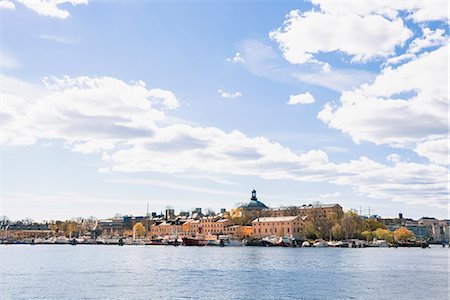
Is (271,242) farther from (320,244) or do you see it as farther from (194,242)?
(194,242)

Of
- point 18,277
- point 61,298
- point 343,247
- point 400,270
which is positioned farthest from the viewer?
point 343,247

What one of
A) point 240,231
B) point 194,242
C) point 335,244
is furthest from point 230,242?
point 335,244

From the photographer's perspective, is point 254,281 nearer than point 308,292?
No

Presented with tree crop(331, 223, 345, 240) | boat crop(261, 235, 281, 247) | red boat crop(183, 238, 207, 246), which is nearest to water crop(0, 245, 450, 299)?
tree crop(331, 223, 345, 240)

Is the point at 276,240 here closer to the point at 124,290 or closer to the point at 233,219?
the point at 233,219

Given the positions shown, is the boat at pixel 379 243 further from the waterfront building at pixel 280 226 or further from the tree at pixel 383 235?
the waterfront building at pixel 280 226

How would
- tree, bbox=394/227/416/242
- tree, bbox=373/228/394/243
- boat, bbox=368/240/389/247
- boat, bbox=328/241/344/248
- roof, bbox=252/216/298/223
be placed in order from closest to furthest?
boat, bbox=328/241/344/248 → boat, bbox=368/240/389/247 → tree, bbox=373/228/394/243 → tree, bbox=394/227/416/242 → roof, bbox=252/216/298/223

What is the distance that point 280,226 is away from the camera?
557ft

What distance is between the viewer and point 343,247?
13675 cm

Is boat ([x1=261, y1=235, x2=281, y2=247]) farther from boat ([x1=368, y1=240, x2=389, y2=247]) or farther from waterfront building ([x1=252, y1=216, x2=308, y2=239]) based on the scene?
boat ([x1=368, y1=240, x2=389, y2=247])

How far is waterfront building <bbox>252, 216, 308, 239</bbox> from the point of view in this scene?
164625 mm

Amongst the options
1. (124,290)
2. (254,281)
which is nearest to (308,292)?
(254,281)

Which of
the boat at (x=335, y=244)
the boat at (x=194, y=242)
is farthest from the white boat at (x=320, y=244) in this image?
the boat at (x=194, y=242)

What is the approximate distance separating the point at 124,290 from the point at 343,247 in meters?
102
